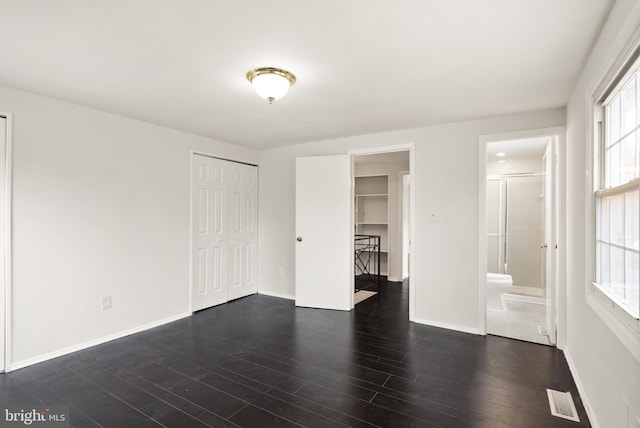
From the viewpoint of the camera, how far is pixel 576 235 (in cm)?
246

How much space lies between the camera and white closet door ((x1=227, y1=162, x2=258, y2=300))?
185 inches

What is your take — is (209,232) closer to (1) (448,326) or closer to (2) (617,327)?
(1) (448,326)

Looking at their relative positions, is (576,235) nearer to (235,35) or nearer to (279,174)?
(235,35)

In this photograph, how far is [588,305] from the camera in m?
2.07

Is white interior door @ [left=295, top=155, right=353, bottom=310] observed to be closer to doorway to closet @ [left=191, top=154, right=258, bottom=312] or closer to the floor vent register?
doorway to closet @ [left=191, top=154, right=258, bottom=312]

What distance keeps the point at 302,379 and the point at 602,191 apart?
7.61ft

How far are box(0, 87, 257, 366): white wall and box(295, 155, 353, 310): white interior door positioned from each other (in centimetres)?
149

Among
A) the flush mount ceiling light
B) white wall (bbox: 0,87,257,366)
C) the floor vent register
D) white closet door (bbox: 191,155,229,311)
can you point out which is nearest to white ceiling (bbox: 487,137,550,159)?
the floor vent register

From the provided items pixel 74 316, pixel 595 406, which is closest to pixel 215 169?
pixel 74 316

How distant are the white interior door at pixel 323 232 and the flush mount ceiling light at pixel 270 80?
1.99m

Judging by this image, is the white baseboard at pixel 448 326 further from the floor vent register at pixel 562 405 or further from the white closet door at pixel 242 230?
the white closet door at pixel 242 230

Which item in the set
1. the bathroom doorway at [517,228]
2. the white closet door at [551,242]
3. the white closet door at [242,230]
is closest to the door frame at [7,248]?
the white closet door at [242,230]

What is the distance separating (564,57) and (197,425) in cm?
328

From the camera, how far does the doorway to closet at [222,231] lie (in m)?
4.21
